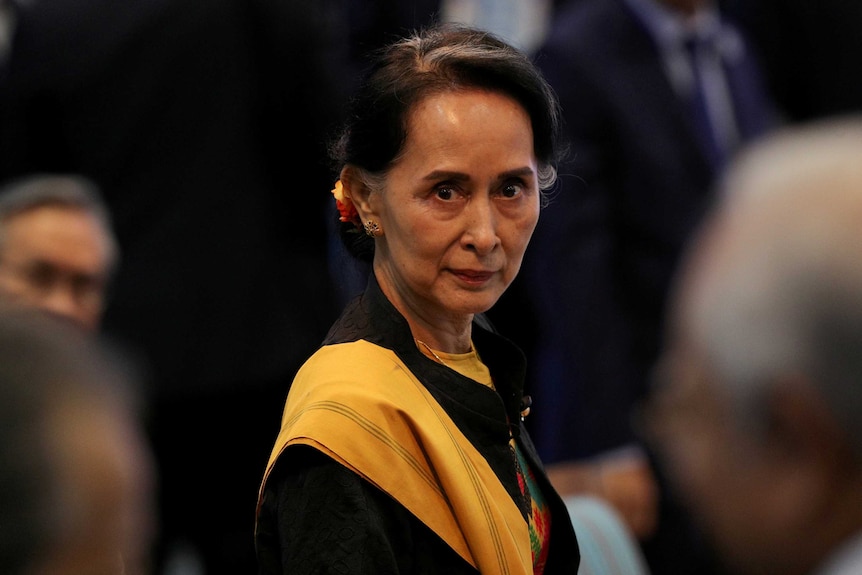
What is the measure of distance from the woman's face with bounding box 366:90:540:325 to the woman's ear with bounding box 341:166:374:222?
33mm

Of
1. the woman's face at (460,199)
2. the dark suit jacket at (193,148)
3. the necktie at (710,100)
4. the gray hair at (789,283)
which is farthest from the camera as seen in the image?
the necktie at (710,100)

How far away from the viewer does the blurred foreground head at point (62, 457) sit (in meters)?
1.36

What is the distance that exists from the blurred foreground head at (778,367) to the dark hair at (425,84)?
45.3 inches

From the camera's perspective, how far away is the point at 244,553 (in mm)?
4500

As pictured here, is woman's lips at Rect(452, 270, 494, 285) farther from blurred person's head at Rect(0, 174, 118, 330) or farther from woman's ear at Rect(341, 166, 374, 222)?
blurred person's head at Rect(0, 174, 118, 330)

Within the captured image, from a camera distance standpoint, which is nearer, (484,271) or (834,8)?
(484,271)

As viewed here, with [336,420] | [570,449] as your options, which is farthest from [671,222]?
[336,420]

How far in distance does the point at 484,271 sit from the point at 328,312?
75.1 inches

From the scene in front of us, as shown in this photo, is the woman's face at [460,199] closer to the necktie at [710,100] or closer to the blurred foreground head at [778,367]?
the blurred foreground head at [778,367]

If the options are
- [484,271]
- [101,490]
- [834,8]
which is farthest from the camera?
[834,8]

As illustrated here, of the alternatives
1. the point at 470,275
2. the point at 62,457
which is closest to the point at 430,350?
the point at 470,275

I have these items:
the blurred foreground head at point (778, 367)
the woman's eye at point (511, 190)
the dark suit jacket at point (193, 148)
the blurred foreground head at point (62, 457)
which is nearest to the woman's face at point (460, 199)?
the woman's eye at point (511, 190)

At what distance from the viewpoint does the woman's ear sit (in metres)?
2.82

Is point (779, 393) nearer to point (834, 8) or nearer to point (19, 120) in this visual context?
point (19, 120)
